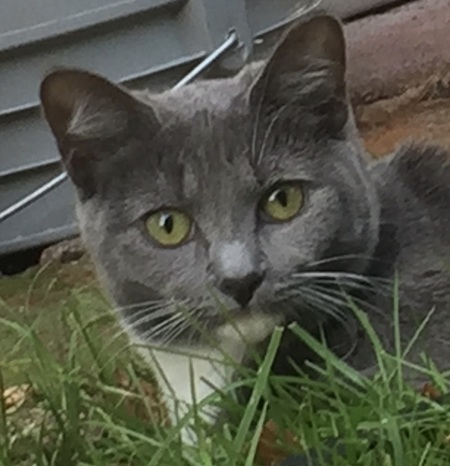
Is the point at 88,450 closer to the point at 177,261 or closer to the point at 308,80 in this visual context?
the point at 177,261

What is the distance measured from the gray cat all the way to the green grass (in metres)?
0.06

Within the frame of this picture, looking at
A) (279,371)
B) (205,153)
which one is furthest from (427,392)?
(205,153)

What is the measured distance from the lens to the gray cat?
1.17 m

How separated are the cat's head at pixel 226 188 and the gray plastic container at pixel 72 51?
2.26 feet

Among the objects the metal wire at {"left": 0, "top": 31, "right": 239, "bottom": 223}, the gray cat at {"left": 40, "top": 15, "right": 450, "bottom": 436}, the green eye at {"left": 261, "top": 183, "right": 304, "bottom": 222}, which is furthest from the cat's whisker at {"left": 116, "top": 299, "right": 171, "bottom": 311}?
the metal wire at {"left": 0, "top": 31, "right": 239, "bottom": 223}

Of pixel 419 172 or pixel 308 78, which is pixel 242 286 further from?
pixel 419 172

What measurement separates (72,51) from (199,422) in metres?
1.05

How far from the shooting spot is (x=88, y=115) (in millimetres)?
1203

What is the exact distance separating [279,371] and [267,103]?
0.86 ft

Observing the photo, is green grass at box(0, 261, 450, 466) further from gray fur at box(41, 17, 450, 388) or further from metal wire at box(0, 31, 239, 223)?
metal wire at box(0, 31, 239, 223)

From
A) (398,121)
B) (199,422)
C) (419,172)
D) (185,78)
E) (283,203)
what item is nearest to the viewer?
(199,422)

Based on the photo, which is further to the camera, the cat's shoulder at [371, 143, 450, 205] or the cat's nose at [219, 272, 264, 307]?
the cat's shoulder at [371, 143, 450, 205]

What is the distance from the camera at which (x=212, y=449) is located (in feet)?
3.52

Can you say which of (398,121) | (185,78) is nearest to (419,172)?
(185,78)
